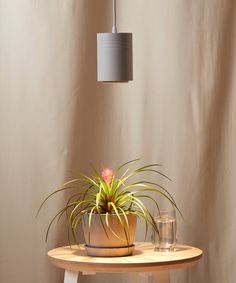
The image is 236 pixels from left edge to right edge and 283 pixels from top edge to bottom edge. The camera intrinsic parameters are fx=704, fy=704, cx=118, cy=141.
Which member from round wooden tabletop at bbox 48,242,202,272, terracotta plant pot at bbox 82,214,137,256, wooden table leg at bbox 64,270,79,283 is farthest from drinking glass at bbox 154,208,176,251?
wooden table leg at bbox 64,270,79,283

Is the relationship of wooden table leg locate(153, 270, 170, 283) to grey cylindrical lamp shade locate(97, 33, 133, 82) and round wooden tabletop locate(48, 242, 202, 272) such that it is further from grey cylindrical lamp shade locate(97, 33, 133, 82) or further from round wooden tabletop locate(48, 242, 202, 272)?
grey cylindrical lamp shade locate(97, 33, 133, 82)

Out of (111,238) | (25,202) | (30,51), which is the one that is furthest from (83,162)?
(111,238)

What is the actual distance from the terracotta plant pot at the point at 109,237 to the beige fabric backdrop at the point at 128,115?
1.99 ft

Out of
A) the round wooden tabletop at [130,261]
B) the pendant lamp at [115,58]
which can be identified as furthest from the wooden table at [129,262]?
the pendant lamp at [115,58]

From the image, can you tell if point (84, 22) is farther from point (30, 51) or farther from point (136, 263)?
point (136, 263)

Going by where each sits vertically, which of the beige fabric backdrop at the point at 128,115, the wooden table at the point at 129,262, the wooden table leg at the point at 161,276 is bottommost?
the wooden table leg at the point at 161,276

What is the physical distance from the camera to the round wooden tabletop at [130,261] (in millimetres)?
2008

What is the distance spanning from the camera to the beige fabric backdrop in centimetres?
271

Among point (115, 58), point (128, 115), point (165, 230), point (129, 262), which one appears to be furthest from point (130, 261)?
point (128, 115)

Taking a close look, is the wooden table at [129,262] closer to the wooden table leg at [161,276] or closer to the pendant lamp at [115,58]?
the wooden table leg at [161,276]

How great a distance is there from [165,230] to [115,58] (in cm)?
60

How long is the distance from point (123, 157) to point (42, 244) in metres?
0.47

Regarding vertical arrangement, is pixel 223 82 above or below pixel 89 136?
above

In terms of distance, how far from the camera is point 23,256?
271 centimetres
